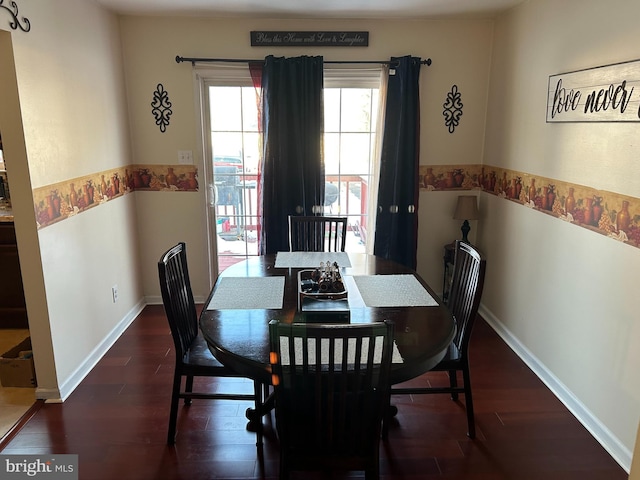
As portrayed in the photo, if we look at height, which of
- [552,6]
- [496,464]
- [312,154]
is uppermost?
[552,6]

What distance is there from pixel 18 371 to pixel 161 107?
7.02 feet

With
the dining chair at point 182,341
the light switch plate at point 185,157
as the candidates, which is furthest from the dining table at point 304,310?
the light switch plate at point 185,157

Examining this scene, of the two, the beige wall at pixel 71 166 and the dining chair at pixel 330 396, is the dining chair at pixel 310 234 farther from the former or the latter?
the dining chair at pixel 330 396

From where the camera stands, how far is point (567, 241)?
8.45 ft

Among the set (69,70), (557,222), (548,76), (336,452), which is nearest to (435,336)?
(336,452)

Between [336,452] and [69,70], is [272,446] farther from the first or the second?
[69,70]

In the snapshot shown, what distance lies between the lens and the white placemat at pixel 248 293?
207 centimetres

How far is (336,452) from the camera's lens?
1.61 metres

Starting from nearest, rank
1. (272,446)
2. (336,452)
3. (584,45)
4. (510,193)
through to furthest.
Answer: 1. (336,452)
2. (272,446)
3. (584,45)
4. (510,193)

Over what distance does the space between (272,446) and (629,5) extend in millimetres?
2673

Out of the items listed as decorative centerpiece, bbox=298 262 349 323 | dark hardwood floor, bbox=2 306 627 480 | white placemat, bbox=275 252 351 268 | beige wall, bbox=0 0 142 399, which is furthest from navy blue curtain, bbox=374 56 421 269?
beige wall, bbox=0 0 142 399

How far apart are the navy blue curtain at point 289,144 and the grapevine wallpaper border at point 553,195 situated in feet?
3.14

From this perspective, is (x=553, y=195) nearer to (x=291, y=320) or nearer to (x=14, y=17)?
(x=291, y=320)

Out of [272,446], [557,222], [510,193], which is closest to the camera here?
[272,446]
